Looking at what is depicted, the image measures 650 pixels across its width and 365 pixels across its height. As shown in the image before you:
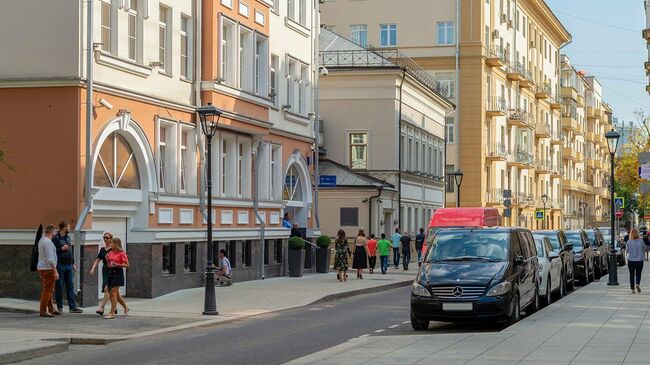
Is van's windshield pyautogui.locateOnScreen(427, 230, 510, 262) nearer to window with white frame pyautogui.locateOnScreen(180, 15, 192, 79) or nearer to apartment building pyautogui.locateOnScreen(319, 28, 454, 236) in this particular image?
window with white frame pyautogui.locateOnScreen(180, 15, 192, 79)

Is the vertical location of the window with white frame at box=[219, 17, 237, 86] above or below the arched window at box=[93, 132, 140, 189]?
above

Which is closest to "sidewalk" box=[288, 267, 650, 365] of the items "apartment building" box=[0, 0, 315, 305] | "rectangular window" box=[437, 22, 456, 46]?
"apartment building" box=[0, 0, 315, 305]

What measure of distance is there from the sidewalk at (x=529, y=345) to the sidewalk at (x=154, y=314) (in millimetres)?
4528

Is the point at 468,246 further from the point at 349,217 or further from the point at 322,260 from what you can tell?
the point at 349,217

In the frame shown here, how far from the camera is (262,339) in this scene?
18953 mm

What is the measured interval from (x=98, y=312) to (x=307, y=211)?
19.7m

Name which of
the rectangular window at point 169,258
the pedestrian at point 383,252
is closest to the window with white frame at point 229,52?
the rectangular window at point 169,258

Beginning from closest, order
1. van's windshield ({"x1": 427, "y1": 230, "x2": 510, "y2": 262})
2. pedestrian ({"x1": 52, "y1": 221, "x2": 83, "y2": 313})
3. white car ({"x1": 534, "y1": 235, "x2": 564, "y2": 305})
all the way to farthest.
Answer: van's windshield ({"x1": 427, "y1": 230, "x2": 510, "y2": 262}), pedestrian ({"x1": 52, "y1": 221, "x2": 83, "y2": 313}), white car ({"x1": 534, "y1": 235, "x2": 564, "y2": 305})

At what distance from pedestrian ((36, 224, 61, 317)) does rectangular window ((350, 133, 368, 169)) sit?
3247 cm

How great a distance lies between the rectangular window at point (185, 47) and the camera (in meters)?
31.0

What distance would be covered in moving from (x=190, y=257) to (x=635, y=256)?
1181cm

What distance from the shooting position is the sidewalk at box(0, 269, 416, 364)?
716 inches

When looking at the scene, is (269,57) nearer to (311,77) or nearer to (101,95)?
(311,77)

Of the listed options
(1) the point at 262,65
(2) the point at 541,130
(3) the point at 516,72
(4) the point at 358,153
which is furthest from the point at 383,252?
(2) the point at 541,130
